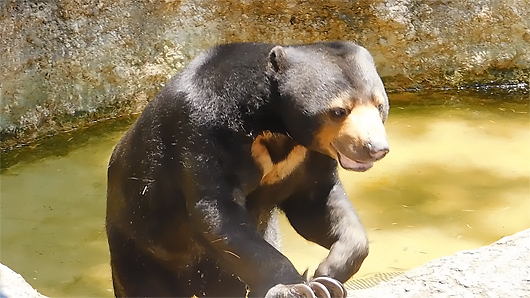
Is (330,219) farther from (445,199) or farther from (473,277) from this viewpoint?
(445,199)

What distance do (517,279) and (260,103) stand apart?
105cm

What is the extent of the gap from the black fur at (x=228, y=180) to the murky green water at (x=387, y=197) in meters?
1.12

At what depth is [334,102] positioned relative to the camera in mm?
2625

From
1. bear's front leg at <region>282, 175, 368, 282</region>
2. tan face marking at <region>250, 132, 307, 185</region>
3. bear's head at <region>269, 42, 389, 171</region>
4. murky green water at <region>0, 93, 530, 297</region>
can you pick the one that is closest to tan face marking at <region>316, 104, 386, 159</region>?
bear's head at <region>269, 42, 389, 171</region>

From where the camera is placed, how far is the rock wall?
606cm

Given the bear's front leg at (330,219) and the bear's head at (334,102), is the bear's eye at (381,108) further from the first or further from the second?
the bear's front leg at (330,219)

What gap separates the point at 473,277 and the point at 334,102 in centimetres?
75

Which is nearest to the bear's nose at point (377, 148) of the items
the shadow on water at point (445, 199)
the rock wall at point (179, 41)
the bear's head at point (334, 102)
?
the bear's head at point (334, 102)

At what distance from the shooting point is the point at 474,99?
7.18 m

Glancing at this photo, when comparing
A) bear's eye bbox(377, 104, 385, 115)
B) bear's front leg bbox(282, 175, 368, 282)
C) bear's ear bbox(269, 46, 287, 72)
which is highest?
bear's ear bbox(269, 46, 287, 72)

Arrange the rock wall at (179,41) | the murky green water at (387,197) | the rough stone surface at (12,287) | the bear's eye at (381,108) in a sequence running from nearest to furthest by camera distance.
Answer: the rough stone surface at (12,287) → the bear's eye at (381,108) → the murky green water at (387,197) → the rock wall at (179,41)

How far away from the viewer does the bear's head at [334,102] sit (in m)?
2.56

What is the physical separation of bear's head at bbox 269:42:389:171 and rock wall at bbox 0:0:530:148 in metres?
3.74

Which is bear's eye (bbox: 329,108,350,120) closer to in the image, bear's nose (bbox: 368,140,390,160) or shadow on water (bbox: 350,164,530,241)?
bear's nose (bbox: 368,140,390,160)
